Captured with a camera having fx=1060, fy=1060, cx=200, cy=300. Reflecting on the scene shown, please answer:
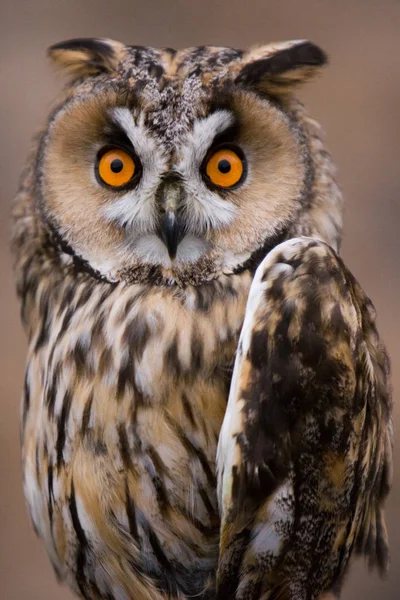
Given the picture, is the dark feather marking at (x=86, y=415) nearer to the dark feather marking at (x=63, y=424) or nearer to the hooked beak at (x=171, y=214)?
the dark feather marking at (x=63, y=424)

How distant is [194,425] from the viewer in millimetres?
1451

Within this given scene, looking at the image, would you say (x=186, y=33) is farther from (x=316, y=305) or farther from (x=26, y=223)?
(x=316, y=305)

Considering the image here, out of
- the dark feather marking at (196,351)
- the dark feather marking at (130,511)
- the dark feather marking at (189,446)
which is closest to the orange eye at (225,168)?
the dark feather marking at (196,351)

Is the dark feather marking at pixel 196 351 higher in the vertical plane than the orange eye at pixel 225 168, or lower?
lower

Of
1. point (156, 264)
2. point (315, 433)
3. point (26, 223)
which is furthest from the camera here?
point (26, 223)

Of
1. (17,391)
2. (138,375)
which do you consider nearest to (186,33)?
(17,391)

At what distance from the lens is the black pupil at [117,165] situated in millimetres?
1498

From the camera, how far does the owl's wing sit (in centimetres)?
137

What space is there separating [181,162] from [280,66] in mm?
226

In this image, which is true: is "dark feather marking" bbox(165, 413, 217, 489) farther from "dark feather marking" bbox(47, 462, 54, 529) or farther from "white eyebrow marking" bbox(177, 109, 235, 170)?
"white eyebrow marking" bbox(177, 109, 235, 170)

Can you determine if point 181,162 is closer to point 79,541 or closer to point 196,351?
point 196,351

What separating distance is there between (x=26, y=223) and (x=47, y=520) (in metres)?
0.45

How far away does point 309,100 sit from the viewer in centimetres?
307

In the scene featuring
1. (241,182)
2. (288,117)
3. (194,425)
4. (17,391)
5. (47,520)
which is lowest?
(17,391)
